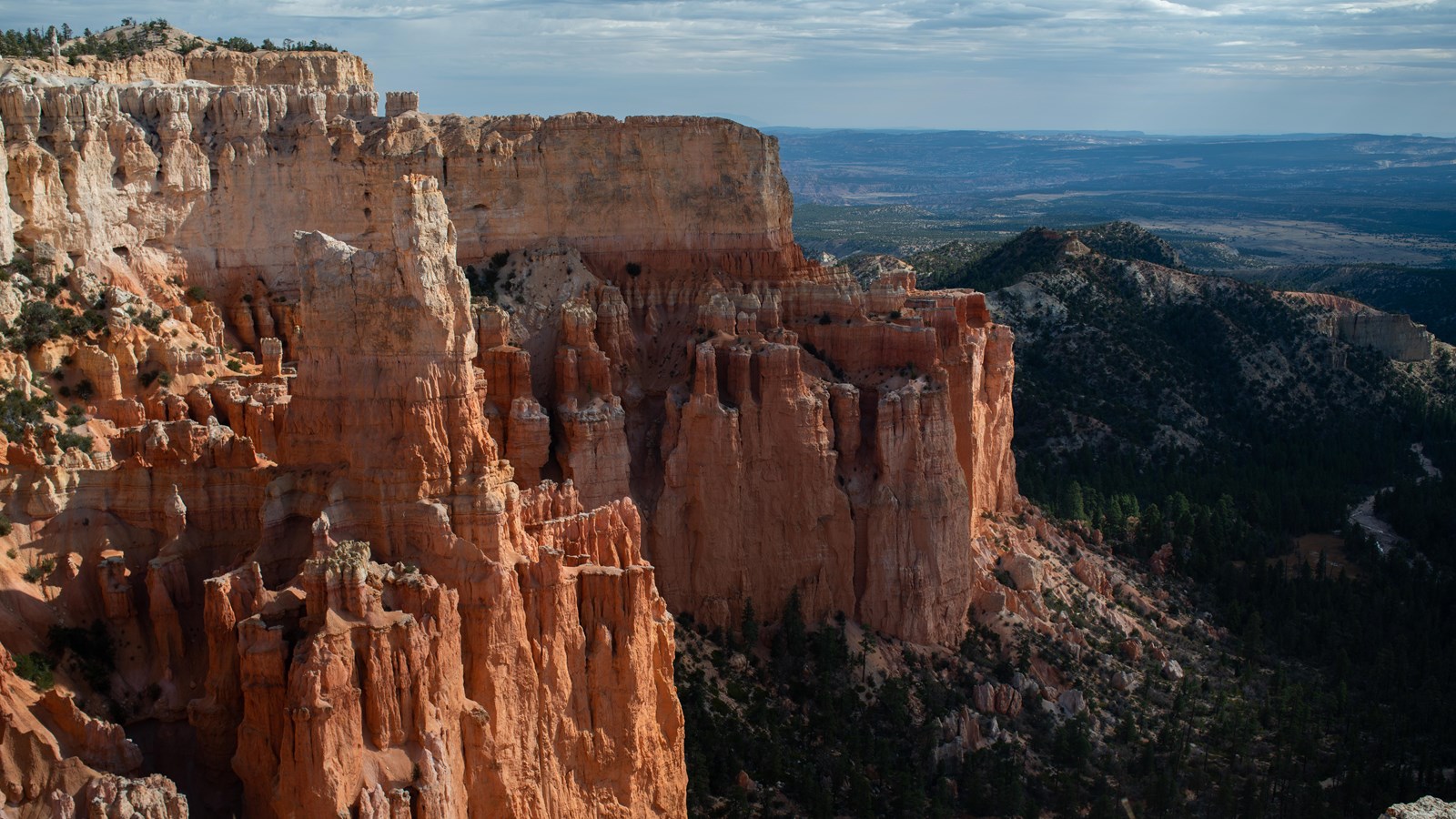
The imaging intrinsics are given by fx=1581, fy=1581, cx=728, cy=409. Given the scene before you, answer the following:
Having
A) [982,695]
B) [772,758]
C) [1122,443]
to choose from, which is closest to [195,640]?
[772,758]

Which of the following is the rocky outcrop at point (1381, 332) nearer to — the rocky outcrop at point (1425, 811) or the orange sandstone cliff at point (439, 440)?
the orange sandstone cliff at point (439, 440)

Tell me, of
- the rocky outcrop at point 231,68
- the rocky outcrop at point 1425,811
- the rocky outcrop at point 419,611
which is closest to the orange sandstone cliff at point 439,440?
the rocky outcrop at point 419,611

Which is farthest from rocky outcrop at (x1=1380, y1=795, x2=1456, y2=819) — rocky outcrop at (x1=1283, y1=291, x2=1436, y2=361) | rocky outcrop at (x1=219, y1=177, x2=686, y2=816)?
rocky outcrop at (x1=1283, y1=291, x2=1436, y2=361)

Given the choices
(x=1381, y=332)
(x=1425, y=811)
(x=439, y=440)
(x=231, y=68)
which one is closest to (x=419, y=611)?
(x=439, y=440)

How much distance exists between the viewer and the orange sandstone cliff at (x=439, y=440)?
32.2 meters

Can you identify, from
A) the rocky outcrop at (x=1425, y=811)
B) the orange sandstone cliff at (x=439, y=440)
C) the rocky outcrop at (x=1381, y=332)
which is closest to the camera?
the rocky outcrop at (x=1425, y=811)

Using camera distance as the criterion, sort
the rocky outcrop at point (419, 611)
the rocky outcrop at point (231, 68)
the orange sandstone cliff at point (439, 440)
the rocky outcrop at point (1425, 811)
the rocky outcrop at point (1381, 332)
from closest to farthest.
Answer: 1. the rocky outcrop at point (1425, 811)
2. the rocky outcrop at point (419, 611)
3. the orange sandstone cliff at point (439, 440)
4. the rocky outcrop at point (231, 68)
5. the rocky outcrop at point (1381, 332)

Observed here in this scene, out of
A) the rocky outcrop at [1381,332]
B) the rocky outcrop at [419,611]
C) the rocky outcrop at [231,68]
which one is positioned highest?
the rocky outcrop at [231,68]

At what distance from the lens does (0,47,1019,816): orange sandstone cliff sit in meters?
32.2

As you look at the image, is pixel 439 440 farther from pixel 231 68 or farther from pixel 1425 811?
pixel 231 68

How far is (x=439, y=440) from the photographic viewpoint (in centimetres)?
3412

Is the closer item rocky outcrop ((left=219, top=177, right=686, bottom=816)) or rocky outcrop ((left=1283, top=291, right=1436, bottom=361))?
rocky outcrop ((left=219, top=177, right=686, bottom=816))

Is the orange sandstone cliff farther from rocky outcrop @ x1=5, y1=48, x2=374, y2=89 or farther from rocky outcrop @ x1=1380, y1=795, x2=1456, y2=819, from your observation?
rocky outcrop @ x1=1380, y1=795, x2=1456, y2=819

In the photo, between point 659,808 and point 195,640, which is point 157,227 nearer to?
point 195,640
